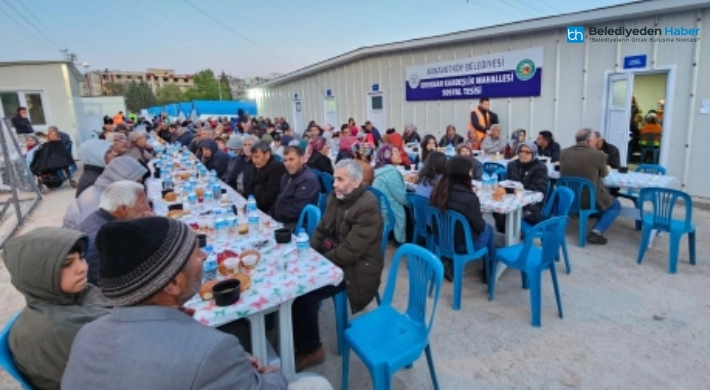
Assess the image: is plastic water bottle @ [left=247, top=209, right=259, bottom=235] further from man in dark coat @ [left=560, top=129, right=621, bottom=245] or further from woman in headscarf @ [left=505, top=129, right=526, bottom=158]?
woman in headscarf @ [left=505, top=129, right=526, bottom=158]

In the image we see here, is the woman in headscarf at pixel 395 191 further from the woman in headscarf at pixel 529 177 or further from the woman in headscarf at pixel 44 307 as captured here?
the woman in headscarf at pixel 44 307

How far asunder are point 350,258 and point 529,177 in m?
2.84

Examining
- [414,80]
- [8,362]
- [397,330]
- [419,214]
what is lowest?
[397,330]

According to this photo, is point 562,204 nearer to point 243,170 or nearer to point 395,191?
point 395,191

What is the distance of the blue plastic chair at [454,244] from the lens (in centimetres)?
332

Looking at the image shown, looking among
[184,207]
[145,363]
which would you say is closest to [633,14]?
[184,207]

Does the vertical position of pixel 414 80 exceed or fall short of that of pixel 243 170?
it exceeds it

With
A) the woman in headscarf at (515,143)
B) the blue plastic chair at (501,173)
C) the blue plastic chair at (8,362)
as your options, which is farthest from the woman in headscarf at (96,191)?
the woman in headscarf at (515,143)

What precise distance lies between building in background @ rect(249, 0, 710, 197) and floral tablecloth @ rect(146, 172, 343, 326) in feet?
22.4

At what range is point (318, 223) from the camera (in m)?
3.15

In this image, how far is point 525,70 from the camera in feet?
26.8

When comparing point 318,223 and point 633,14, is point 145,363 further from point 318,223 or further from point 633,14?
point 633,14

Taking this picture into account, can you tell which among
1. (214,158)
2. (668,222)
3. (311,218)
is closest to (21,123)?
(214,158)

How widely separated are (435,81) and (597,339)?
8213 mm
